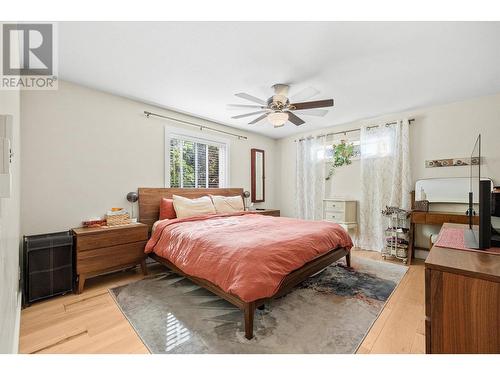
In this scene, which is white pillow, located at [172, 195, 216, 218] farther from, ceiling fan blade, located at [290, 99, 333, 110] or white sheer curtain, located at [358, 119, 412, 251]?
white sheer curtain, located at [358, 119, 412, 251]

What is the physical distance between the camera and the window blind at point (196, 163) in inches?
148

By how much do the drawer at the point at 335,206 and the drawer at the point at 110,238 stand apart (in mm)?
3310

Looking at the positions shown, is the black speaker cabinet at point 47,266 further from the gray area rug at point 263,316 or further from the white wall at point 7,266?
the white wall at point 7,266

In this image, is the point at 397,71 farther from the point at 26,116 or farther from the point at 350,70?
the point at 26,116

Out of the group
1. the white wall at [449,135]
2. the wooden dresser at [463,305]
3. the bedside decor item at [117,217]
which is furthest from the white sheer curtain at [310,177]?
the wooden dresser at [463,305]

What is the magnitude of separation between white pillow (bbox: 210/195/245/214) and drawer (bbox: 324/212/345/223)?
176cm

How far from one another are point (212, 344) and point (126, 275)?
72.5 inches

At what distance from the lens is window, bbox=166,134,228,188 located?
373 cm

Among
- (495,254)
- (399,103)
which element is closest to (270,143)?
(399,103)

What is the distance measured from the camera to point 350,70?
7.82 ft

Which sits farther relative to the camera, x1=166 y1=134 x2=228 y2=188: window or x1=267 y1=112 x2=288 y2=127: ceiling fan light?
x1=166 y1=134 x2=228 y2=188: window

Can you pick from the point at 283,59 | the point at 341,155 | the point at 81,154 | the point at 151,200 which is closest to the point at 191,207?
the point at 151,200

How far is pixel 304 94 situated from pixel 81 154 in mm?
2921

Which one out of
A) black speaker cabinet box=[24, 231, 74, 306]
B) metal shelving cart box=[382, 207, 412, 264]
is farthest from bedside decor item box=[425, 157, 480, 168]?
black speaker cabinet box=[24, 231, 74, 306]
